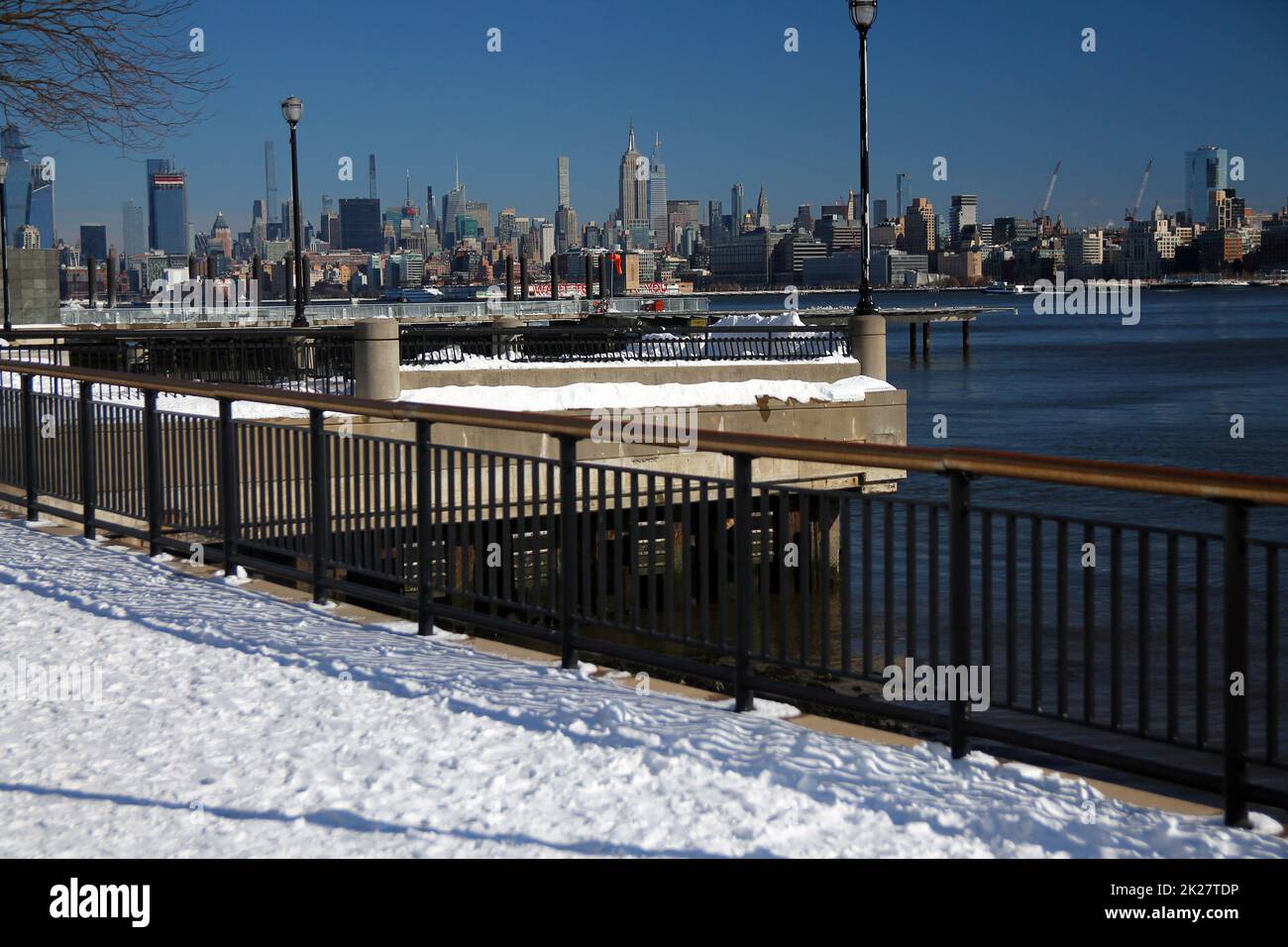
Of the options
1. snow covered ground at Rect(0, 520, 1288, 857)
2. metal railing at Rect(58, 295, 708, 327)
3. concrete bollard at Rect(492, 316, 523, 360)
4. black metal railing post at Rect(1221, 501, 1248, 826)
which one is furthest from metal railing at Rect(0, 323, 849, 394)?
metal railing at Rect(58, 295, 708, 327)

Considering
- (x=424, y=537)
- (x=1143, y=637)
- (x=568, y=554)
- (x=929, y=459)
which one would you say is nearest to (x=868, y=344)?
(x=424, y=537)

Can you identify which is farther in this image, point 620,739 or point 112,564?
point 112,564

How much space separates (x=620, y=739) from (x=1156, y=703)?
36.1 ft

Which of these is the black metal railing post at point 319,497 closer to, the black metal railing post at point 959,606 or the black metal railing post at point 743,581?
the black metal railing post at point 743,581

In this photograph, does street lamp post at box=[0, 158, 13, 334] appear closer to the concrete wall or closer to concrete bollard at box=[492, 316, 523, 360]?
the concrete wall

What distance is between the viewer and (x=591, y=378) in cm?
2602

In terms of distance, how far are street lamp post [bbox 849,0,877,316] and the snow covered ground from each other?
21.2 meters

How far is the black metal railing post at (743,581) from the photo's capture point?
24.1 feet

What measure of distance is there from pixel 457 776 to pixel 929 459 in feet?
8.10

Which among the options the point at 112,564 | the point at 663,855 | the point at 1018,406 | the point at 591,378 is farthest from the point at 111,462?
the point at 1018,406
